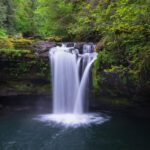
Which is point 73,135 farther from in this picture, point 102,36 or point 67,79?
point 102,36

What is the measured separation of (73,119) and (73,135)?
1.68m

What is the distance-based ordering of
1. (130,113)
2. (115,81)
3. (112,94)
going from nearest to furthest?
(115,81), (112,94), (130,113)

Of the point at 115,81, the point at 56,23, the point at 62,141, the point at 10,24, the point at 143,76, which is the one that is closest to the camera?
the point at 143,76

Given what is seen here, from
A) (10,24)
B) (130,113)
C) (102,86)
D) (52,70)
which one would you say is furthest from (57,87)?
(10,24)

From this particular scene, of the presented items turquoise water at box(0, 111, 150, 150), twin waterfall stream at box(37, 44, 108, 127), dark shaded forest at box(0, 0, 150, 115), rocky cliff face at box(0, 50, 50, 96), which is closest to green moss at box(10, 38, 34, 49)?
dark shaded forest at box(0, 0, 150, 115)

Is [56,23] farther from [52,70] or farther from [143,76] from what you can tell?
[143,76]

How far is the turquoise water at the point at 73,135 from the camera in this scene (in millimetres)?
8078

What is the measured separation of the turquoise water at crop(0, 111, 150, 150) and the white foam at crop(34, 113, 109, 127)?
0.84 feet

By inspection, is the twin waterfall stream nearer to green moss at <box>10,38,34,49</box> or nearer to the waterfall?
the waterfall

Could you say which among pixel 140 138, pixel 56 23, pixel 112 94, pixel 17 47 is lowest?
pixel 140 138

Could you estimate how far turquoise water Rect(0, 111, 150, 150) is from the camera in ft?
26.5

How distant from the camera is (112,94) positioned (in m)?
10.6

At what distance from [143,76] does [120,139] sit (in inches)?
101

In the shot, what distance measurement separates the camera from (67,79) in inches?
456
